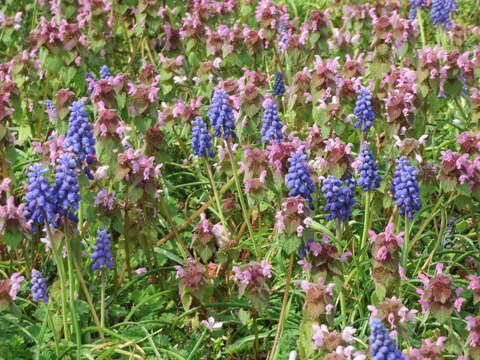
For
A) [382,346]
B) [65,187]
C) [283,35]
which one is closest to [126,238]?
[65,187]

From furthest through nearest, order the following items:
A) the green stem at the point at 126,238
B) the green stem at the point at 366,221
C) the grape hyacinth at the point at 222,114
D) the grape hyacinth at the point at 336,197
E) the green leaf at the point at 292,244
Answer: the grape hyacinth at the point at 222,114 → the green stem at the point at 366,221 → the green stem at the point at 126,238 → the grape hyacinth at the point at 336,197 → the green leaf at the point at 292,244

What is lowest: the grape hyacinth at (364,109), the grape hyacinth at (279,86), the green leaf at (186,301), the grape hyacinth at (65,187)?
the green leaf at (186,301)

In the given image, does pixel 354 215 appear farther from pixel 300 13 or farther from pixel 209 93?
pixel 300 13

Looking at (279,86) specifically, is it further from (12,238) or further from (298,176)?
(12,238)

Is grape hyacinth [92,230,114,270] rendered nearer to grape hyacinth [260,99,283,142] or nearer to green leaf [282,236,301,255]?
green leaf [282,236,301,255]

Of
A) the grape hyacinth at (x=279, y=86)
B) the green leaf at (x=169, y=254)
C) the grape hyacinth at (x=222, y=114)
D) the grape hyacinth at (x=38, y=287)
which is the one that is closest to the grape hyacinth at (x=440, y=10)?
the grape hyacinth at (x=279, y=86)

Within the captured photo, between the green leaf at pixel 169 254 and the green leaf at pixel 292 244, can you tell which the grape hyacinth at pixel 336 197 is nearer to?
the green leaf at pixel 292 244
